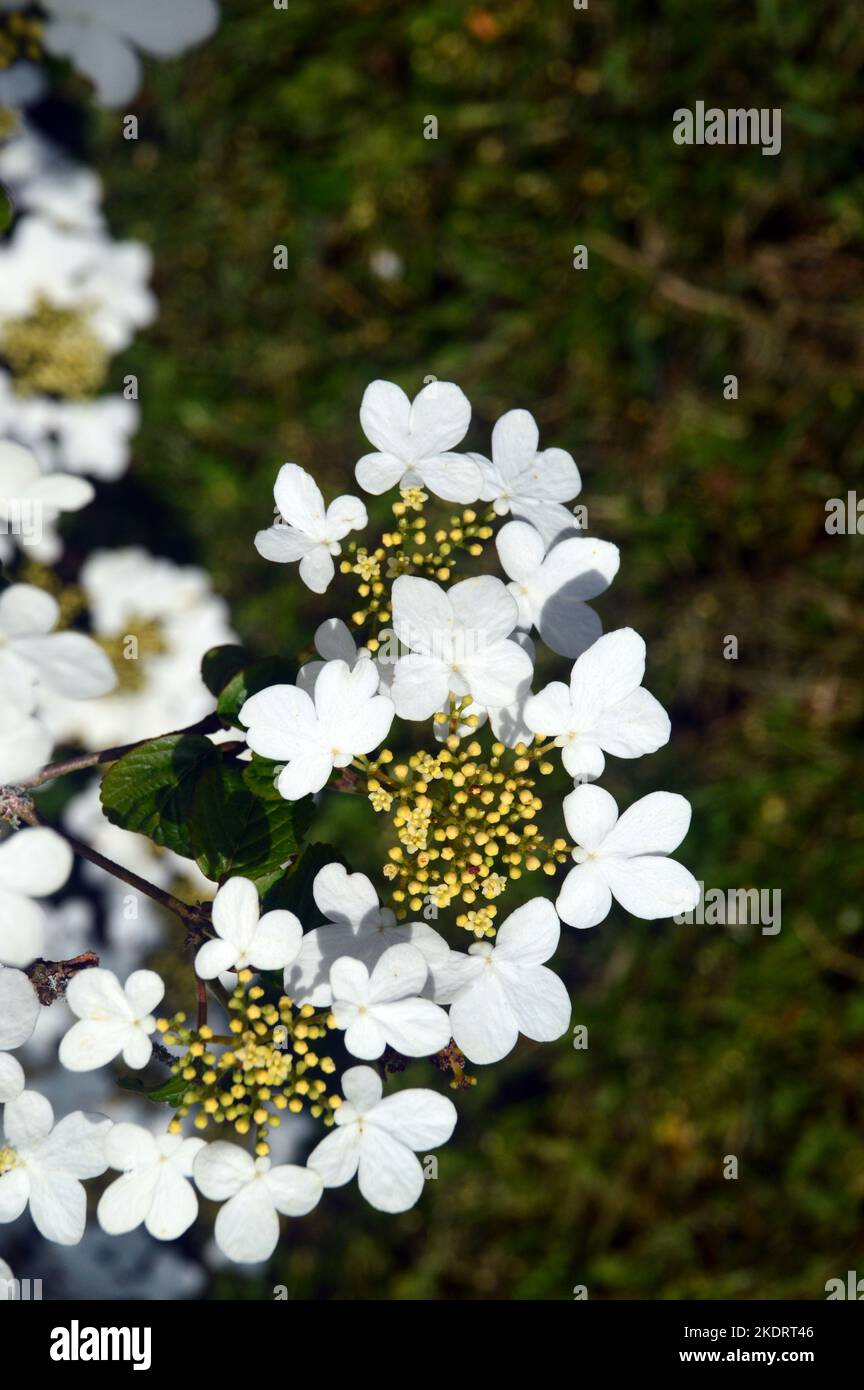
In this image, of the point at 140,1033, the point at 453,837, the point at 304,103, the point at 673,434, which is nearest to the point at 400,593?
the point at 453,837

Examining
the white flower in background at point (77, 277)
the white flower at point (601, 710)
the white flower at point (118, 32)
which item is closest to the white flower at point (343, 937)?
the white flower at point (601, 710)

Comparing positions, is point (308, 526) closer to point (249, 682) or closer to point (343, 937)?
point (249, 682)

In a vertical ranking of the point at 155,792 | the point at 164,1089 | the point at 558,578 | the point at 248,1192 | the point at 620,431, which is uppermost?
the point at 620,431

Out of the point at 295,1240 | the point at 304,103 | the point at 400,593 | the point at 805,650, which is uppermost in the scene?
the point at 304,103

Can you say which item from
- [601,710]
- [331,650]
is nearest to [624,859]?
[601,710]

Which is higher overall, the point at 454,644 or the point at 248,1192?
the point at 454,644

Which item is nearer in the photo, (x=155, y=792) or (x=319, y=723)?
(x=319, y=723)

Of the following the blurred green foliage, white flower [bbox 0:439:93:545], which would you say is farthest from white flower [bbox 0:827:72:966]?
the blurred green foliage

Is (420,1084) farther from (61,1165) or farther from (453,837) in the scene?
(453,837)

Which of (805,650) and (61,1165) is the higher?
(805,650)
